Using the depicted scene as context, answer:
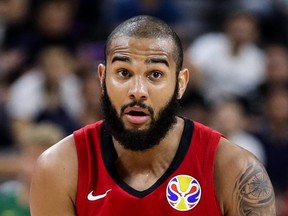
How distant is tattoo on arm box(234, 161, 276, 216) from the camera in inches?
160

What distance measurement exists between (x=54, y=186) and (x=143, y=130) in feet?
1.79

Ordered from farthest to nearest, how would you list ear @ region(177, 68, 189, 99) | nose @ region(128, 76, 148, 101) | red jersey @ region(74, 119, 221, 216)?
ear @ region(177, 68, 189, 99) < red jersey @ region(74, 119, 221, 216) < nose @ region(128, 76, 148, 101)

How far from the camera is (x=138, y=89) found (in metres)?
3.95

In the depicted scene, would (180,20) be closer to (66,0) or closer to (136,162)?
(66,0)

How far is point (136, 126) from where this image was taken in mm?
4055

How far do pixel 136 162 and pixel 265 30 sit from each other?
5.94 metres

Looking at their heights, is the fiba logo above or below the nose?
below

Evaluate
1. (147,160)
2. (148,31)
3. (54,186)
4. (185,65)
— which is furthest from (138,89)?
(185,65)

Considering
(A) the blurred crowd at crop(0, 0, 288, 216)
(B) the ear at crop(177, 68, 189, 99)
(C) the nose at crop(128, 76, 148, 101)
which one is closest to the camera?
(C) the nose at crop(128, 76, 148, 101)

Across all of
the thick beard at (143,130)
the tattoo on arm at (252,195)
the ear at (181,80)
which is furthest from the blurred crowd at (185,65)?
the tattoo on arm at (252,195)

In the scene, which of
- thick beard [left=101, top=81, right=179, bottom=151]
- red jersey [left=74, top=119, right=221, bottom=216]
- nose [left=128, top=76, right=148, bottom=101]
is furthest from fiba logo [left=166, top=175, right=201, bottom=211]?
nose [left=128, top=76, right=148, bottom=101]

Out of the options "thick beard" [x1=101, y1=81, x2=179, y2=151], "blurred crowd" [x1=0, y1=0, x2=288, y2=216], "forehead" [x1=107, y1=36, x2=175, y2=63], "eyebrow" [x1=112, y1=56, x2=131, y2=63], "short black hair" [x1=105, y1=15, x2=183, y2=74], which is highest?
"blurred crowd" [x1=0, y1=0, x2=288, y2=216]

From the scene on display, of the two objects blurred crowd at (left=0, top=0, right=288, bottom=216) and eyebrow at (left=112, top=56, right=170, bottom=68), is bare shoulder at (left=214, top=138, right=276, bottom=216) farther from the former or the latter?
blurred crowd at (left=0, top=0, right=288, bottom=216)

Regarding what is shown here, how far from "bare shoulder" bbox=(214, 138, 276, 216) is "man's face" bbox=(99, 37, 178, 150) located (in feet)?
1.30
